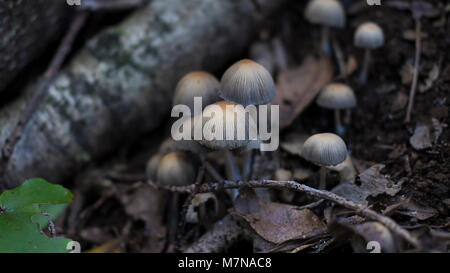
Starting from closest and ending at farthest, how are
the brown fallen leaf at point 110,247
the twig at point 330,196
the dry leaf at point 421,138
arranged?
the twig at point 330,196, the dry leaf at point 421,138, the brown fallen leaf at point 110,247

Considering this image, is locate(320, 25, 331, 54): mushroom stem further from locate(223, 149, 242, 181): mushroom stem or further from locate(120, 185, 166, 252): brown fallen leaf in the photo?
locate(120, 185, 166, 252): brown fallen leaf

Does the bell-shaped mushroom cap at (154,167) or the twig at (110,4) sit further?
the twig at (110,4)

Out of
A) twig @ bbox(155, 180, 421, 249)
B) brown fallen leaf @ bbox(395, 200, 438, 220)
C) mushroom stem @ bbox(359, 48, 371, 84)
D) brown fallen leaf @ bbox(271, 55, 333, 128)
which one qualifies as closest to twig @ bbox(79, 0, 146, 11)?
brown fallen leaf @ bbox(271, 55, 333, 128)

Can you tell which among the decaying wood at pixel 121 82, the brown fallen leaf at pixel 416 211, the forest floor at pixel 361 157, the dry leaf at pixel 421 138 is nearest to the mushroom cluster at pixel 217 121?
the forest floor at pixel 361 157

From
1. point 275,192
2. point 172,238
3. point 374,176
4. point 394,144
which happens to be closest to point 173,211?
point 172,238

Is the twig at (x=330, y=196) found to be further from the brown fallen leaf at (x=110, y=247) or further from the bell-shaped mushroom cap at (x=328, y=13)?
the bell-shaped mushroom cap at (x=328, y=13)

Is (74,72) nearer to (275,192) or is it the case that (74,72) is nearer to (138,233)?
(138,233)
